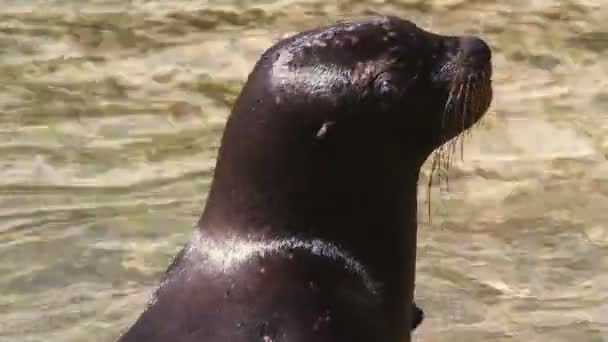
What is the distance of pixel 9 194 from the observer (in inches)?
235

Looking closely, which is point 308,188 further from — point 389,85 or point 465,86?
point 465,86

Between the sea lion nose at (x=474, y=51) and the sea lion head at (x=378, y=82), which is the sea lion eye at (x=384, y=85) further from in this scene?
the sea lion nose at (x=474, y=51)

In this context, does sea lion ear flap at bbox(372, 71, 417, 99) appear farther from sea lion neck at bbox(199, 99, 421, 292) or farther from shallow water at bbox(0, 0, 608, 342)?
shallow water at bbox(0, 0, 608, 342)

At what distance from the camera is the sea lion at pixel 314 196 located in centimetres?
306

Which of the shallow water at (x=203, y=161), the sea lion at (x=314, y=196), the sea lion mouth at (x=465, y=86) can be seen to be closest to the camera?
the sea lion at (x=314, y=196)

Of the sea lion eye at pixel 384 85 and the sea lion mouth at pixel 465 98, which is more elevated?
the sea lion eye at pixel 384 85

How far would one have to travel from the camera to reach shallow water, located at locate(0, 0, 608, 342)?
5.06 metres

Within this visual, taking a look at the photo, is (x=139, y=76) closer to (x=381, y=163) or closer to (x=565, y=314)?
(x=565, y=314)

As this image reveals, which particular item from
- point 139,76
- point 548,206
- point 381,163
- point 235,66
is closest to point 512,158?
→ point 548,206

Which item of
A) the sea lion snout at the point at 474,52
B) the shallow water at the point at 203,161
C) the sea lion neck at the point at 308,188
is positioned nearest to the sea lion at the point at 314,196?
the sea lion neck at the point at 308,188

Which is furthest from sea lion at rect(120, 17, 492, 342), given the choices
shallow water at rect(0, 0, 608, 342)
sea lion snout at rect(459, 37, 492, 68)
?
shallow water at rect(0, 0, 608, 342)

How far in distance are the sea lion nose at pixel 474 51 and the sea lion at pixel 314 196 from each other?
0.38ft

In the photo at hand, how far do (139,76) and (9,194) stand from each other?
1.47m

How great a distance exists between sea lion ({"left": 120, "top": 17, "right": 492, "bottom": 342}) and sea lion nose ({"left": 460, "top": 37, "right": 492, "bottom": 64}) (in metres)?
0.12
